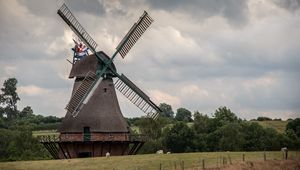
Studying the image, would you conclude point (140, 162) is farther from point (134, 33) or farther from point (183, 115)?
point (183, 115)

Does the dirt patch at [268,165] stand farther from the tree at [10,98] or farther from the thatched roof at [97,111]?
the tree at [10,98]

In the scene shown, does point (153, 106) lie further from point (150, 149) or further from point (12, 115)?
point (12, 115)

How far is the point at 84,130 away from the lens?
4862cm

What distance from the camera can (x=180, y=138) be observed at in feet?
268

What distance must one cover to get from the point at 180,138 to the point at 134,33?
33260mm

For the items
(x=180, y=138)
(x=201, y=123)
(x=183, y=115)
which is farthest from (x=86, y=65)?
(x=183, y=115)

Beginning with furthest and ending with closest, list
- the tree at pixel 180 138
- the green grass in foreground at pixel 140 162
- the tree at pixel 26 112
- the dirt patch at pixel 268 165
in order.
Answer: the tree at pixel 26 112
the tree at pixel 180 138
the green grass in foreground at pixel 140 162
the dirt patch at pixel 268 165

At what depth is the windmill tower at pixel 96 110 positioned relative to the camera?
1907 inches

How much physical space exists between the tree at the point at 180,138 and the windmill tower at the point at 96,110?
3103 centimetres

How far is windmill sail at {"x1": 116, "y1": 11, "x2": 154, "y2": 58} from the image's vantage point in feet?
168

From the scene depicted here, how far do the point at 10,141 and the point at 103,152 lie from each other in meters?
41.5

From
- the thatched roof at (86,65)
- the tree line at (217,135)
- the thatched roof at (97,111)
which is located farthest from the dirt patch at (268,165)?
the tree line at (217,135)

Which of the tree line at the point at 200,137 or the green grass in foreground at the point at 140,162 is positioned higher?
the tree line at the point at 200,137

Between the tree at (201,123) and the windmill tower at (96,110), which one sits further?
the tree at (201,123)
